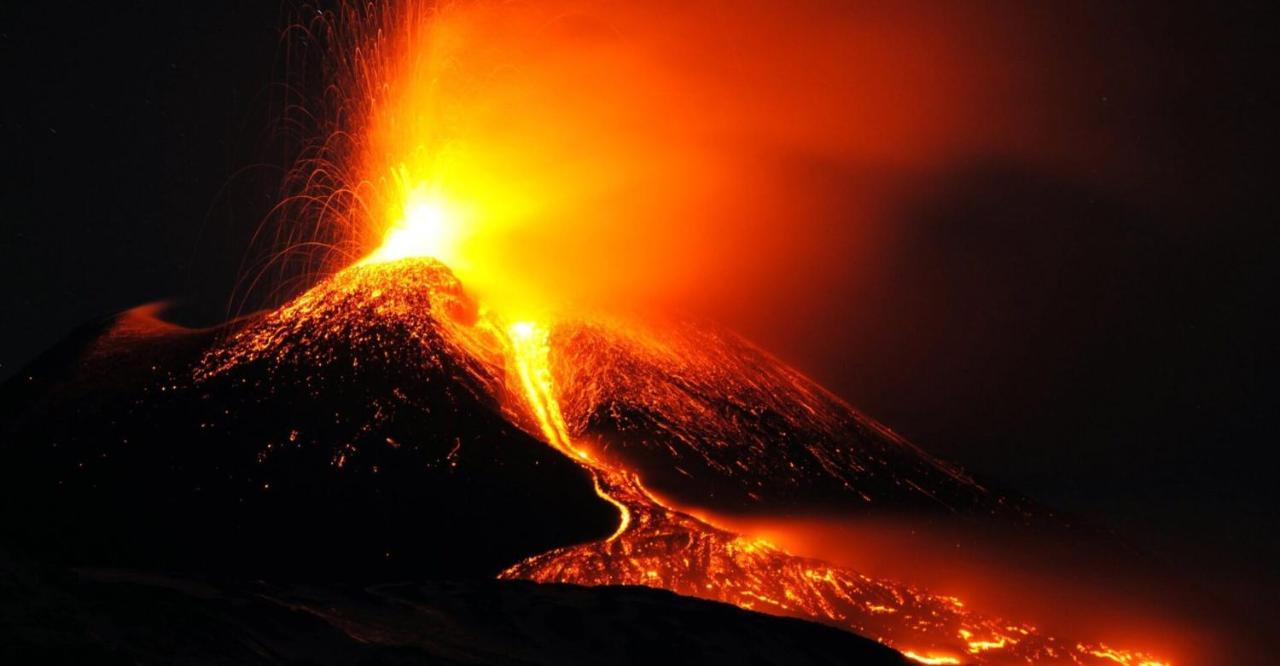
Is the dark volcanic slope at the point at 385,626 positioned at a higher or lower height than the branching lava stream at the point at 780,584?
lower

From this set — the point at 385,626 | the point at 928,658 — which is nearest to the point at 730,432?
the point at 928,658

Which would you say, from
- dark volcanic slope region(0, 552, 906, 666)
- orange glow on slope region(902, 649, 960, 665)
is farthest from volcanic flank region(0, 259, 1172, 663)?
dark volcanic slope region(0, 552, 906, 666)

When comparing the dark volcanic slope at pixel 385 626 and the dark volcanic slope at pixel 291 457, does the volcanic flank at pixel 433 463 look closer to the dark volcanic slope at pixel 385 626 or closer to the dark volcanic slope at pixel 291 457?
the dark volcanic slope at pixel 291 457

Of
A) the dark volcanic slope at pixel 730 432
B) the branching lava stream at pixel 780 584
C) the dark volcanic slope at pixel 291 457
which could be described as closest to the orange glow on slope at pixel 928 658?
the branching lava stream at pixel 780 584

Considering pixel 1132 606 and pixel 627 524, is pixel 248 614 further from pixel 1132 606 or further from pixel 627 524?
pixel 1132 606

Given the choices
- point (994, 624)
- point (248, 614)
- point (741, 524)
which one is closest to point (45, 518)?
point (248, 614)

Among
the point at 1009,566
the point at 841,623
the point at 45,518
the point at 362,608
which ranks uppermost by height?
the point at 1009,566

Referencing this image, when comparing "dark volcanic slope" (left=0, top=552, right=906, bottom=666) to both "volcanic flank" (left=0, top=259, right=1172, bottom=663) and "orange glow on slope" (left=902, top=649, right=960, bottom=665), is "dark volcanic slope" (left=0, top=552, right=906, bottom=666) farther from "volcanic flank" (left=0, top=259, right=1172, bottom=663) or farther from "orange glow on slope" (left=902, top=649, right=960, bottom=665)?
"volcanic flank" (left=0, top=259, right=1172, bottom=663)
